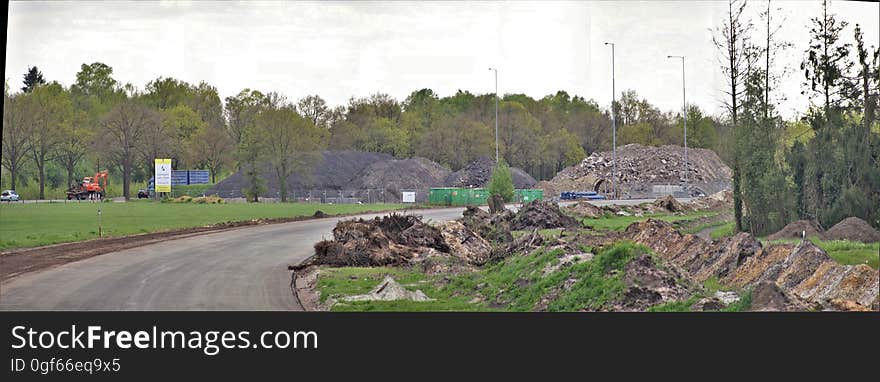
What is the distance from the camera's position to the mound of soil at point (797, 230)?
96.4 feet

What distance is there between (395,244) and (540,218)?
13.1 m

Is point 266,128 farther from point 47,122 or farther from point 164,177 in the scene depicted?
point 47,122

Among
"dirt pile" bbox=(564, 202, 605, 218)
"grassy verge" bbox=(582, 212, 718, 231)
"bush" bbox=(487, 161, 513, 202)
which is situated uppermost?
"bush" bbox=(487, 161, 513, 202)

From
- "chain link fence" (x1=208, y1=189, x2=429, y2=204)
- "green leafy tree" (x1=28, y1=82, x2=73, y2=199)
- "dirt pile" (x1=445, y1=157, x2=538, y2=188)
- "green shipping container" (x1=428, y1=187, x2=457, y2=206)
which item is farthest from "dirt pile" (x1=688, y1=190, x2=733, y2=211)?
"green leafy tree" (x1=28, y1=82, x2=73, y2=199)

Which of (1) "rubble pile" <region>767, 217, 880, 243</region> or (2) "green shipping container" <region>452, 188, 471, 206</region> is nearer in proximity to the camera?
(1) "rubble pile" <region>767, 217, 880, 243</region>

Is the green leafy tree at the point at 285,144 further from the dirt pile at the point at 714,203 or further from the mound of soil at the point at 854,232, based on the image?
the mound of soil at the point at 854,232

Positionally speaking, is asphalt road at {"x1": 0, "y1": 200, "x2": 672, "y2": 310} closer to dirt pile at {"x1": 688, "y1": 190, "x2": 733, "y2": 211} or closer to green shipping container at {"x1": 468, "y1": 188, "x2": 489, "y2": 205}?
dirt pile at {"x1": 688, "y1": 190, "x2": 733, "y2": 211}

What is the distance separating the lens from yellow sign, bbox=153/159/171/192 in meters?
85.4

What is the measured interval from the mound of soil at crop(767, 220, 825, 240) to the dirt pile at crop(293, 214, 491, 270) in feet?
32.4

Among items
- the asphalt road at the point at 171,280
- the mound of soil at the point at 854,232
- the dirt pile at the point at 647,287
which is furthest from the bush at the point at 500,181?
the dirt pile at the point at 647,287

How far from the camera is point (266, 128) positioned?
88.4 m

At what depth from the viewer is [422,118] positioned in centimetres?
12438
